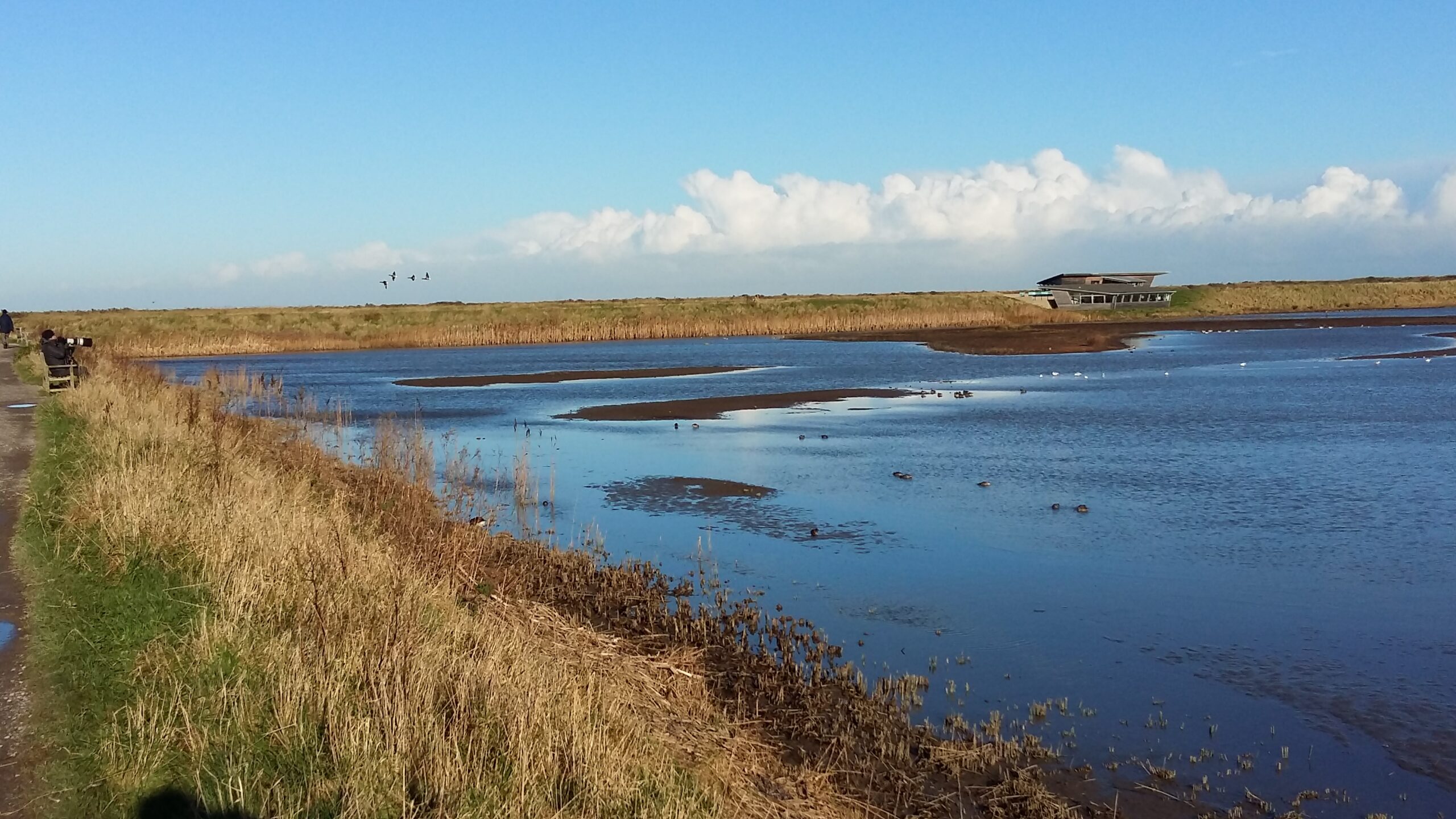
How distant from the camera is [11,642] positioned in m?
8.38

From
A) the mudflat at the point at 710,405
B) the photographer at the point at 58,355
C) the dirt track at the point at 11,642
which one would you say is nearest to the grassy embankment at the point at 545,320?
the photographer at the point at 58,355

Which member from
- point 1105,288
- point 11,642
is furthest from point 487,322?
point 11,642

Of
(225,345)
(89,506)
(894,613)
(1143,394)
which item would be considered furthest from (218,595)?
(225,345)

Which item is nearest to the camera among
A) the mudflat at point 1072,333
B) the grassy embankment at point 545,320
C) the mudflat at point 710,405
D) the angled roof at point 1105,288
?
the mudflat at point 710,405

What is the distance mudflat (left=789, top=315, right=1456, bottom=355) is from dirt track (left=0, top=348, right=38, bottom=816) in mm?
49565

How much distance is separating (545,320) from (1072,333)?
38902 mm

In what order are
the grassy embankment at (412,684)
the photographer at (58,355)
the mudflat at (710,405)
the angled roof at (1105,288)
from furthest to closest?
the angled roof at (1105,288)
the mudflat at (710,405)
the photographer at (58,355)
the grassy embankment at (412,684)

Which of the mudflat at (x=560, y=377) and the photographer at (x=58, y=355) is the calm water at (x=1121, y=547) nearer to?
the photographer at (x=58, y=355)

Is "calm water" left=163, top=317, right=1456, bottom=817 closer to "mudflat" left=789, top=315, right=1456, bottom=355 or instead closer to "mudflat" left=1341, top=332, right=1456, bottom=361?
"mudflat" left=1341, top=332, right=1456, bottom=361

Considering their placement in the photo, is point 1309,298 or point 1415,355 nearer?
point 1415,355

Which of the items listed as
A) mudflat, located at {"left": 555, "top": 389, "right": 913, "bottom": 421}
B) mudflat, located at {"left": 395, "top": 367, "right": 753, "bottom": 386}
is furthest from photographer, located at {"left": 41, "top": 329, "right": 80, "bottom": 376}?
mudflat, located at {"left": 395, "top": 367, "right": 753, "bottom": 386}

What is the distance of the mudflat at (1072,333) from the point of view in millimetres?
64250

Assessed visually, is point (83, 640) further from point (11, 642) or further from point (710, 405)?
point (710, 405)

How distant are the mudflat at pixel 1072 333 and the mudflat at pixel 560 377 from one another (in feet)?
56.6
